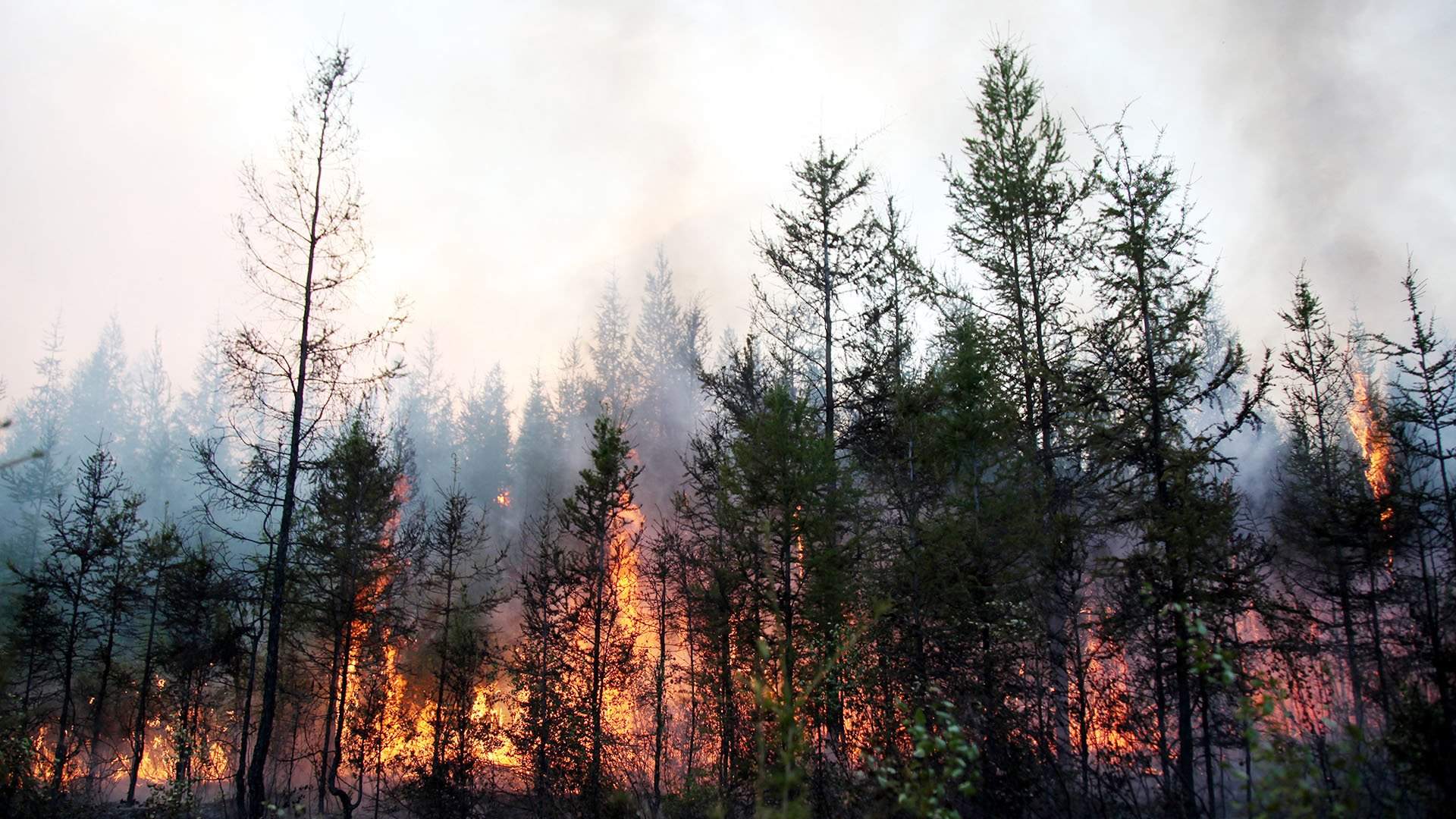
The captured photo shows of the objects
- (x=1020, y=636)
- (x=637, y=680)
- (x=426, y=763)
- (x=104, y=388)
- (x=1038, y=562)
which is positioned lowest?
(x=426, y=763)

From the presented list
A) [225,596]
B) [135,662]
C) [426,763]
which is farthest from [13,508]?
[225,596]

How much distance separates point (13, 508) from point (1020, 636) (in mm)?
90355

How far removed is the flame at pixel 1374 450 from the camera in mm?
17548

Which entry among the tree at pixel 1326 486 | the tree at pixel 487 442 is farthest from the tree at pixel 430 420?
the tree at pixel 1326 486

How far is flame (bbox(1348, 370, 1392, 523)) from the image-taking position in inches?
691

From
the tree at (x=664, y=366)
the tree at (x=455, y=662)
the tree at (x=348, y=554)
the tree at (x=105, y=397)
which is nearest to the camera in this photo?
the tree at (x=348, y=554)

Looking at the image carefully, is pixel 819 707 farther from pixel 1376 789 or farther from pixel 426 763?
pixel 426 763

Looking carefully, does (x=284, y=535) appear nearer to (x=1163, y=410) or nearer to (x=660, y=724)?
(x=660, y=724)

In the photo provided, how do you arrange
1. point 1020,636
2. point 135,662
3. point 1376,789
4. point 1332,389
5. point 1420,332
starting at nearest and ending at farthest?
1. point 1376,789
2. point 1020,636
3. point 1420,332
4. point 1332,389
5. point 135,662

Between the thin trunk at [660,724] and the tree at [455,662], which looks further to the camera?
the tree at [455,662]

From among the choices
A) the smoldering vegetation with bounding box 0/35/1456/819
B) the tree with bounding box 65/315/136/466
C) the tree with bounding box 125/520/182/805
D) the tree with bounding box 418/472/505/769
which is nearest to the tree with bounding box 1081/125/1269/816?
the smoldering vegetation with bounding box 0/35/1456/819

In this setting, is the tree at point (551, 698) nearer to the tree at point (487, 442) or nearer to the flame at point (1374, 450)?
the flame at point (1374, 450)

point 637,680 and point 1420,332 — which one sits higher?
point 1420,332

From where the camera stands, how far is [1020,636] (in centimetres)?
1138
